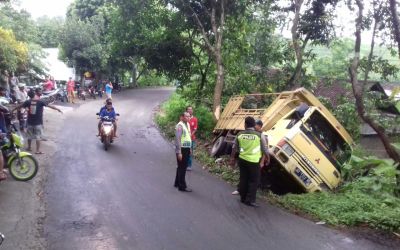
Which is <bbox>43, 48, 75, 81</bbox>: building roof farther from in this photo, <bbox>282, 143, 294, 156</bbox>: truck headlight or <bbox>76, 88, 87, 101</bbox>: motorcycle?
<bbox>282, 143, 294, 156</bbox>: truck headlight

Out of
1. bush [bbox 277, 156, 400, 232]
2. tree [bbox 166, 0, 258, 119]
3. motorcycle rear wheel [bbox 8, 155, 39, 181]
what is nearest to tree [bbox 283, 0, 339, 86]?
tree [bbox 166, 0, 258, 119]

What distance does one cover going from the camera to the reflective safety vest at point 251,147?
8.80m

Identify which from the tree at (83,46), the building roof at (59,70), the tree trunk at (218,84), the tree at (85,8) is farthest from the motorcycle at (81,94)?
the tree trunk at (218,84)

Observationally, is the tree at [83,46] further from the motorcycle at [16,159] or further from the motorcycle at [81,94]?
the motorcycle at [16,159]

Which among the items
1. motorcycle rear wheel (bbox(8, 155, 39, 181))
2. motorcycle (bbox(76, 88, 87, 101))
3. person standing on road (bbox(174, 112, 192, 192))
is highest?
person standing on road (bbox(174, 112, 192, 192))

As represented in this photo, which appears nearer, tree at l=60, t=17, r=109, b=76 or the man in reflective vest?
the man in reflective vest

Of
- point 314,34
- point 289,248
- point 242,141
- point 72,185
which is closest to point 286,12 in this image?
point 314,34

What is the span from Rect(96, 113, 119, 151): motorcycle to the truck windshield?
20.1ft

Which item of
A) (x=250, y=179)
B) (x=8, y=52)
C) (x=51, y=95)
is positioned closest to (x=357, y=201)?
(x=250, y=179)

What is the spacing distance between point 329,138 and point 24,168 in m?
7.18

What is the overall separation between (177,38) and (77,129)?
217 inches

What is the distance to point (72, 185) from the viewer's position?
982cm

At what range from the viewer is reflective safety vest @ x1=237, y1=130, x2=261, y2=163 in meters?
8.80

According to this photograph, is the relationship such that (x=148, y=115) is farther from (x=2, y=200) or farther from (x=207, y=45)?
(x=2, y=200)
